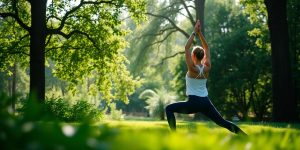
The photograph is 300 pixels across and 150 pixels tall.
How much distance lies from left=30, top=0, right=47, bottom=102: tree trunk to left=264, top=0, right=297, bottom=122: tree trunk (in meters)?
9.68

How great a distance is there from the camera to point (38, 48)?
1717cm

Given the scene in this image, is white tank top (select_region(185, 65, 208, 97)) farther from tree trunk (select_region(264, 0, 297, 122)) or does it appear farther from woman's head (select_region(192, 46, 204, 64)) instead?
tree trunk (select_region(264, 0, 297, 122))

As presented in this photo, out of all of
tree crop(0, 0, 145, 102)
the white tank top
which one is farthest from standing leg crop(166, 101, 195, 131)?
tree crop(0, 0, 145, 102)

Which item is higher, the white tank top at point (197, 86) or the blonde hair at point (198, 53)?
the blonde hair at point (198, 53)

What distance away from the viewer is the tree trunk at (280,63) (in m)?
18.7

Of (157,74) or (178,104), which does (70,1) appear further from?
(157,74)

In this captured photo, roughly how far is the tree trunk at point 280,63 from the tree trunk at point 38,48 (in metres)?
9.68

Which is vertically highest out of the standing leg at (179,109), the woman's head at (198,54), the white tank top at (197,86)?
the woman's head at (198,54)

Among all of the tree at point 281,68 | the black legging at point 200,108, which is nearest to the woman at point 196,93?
the black legging at point 200,108

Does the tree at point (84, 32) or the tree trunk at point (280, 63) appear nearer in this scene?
the tree trunk at point (280, 63)

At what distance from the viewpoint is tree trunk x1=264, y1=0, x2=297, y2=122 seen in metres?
18.7

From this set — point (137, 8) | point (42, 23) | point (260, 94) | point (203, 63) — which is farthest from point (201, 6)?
point (203, 63)

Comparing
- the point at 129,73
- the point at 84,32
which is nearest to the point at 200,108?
the point at 84,32

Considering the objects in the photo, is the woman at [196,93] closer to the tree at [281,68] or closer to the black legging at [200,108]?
the black legging at [200,108]
